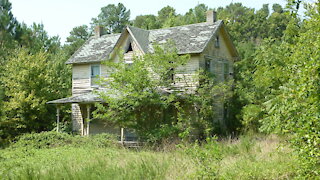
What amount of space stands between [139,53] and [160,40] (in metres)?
2.66

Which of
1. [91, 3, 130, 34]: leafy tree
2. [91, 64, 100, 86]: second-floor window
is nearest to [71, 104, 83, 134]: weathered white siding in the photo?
[91, 64, 100, 86]: second-floor window

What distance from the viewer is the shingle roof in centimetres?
2380

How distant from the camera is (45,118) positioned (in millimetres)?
27094

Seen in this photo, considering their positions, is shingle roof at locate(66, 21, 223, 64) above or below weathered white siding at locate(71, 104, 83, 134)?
above

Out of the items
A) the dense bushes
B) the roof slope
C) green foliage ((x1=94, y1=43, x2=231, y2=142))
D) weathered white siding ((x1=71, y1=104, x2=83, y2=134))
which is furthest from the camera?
weathered white siding ((x1=71, y1=104, x2=83, y2=134))

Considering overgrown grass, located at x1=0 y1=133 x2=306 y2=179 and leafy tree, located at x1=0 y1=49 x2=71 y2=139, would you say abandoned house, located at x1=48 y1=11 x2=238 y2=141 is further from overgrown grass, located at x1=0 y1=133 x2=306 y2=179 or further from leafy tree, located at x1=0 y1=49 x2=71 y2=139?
overgrown grass, located at x1=0 y1=133 x2=306 y2=179

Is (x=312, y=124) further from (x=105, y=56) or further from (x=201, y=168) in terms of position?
(x=105, y=56)

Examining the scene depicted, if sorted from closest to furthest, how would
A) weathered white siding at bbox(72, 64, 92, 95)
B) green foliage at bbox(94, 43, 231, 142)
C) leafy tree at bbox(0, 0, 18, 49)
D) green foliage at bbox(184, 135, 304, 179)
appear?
green foliage at bbox(184, 135, 304, 179) → green foliage at bbox(94, 43, 231, 142) → weathered white siding at bbox(72, 64, 92, 95) → leafy tree at bbox(0, 0, 18, 49)

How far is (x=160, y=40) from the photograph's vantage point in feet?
84.2

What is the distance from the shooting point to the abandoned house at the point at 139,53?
23.8m

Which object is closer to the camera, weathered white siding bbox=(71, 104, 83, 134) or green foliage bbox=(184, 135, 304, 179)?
green foliage bbox=(184, 135, 304, 179)

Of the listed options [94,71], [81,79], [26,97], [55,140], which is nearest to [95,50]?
[94,71]

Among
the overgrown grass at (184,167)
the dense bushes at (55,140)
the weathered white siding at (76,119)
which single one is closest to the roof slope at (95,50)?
the weathered white siding at (76,119)

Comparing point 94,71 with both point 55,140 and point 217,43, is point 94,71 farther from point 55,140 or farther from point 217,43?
point 217,43
